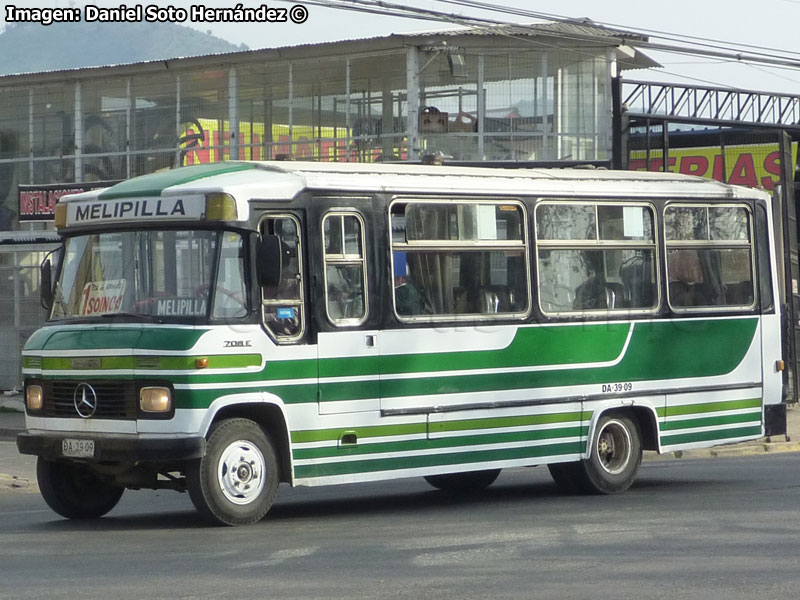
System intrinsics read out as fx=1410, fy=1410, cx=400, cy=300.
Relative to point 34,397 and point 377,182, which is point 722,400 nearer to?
point 377,182

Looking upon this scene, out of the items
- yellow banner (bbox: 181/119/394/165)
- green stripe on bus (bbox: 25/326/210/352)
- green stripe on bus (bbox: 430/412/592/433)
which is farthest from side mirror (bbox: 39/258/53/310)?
yellow banner (bbox: 181/119/394/165)

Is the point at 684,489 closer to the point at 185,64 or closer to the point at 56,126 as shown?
the point at 185,64

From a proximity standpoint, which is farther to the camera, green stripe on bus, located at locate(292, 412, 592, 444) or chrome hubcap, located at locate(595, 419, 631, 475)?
chrome hubcap, located at locate(595, 419, 631, 475)

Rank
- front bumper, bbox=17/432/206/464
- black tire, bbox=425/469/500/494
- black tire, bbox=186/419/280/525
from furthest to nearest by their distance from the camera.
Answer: black tire, bbox=425/469/500/494 → black tire, bbox=186/419/280/525 → front bumper, bbox=17/432/206/464

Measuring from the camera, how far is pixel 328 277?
38.4 ft

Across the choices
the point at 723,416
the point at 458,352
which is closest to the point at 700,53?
the point at 723,416

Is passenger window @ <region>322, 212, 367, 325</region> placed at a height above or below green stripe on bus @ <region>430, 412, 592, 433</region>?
above

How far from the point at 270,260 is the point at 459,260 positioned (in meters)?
2.25

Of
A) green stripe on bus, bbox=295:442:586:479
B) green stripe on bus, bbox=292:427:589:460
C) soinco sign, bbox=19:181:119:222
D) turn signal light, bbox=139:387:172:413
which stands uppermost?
soinco sign, bbox=19:181:119:222

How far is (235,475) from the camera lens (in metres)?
11.0

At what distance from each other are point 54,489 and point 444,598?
5.26 metres

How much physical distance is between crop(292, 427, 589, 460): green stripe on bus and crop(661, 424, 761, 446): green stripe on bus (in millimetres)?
1144

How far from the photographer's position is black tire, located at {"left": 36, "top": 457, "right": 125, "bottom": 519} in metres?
12.0

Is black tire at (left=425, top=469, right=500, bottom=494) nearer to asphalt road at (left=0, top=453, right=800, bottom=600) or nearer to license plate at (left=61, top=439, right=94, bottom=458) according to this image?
asphalt road at (left=0, top=453, right=800, bottom=600)
